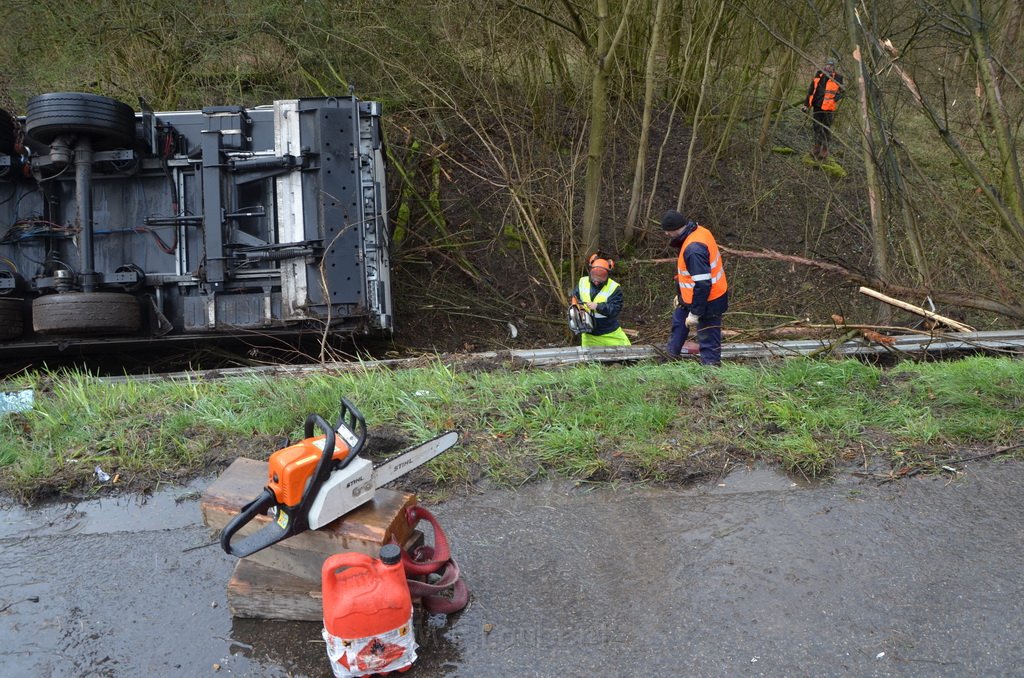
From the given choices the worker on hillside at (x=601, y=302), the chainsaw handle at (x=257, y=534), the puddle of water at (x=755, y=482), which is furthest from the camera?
the worker on hillside at (x=601, y=302)

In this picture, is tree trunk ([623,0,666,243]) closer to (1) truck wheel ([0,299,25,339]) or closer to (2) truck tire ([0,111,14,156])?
(2) truck tire ([0,111,14,156])

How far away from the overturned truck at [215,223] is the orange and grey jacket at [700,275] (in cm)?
284

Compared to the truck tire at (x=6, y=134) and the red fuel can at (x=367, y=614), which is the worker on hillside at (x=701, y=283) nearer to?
the red fuel can at (x=367, y=614)

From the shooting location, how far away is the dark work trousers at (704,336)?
6.81 m

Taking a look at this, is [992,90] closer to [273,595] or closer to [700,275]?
[700,275]

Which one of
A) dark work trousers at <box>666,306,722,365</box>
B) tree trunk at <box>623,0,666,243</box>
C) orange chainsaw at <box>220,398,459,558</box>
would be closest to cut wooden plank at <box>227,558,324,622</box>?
orange chainsaw at <box>220,398,459,558</box>

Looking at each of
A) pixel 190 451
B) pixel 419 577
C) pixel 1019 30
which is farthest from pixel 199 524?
pixel 1019 30

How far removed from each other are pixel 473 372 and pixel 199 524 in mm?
2469

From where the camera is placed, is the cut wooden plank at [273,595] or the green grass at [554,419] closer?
the cut wooden plank at [273,595]

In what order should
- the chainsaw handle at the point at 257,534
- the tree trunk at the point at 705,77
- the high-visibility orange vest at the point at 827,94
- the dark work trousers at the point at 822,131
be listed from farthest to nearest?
the dark work trousers at the point at 822,131 < the high-visibility orange vest at the point at 827,94 < the tree trunk at the point at 705,77 < the chainsaw handle at the point at 257,534

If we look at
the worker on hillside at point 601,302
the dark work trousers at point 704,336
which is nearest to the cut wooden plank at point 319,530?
the dark work trousers at point 704,336

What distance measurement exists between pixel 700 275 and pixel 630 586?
3968 mm

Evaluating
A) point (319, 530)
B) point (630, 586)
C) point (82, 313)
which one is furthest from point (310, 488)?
point (82, 313)

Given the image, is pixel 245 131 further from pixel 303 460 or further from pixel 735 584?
pixel 735 584
